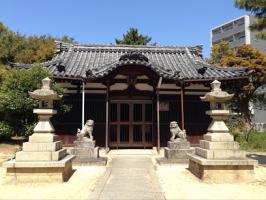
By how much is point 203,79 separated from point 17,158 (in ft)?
32.9

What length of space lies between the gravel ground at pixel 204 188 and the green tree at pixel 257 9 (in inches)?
219

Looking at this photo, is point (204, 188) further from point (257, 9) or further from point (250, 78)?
point (250, 78)

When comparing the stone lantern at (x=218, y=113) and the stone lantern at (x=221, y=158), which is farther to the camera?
the stone lantern at (x=218, y=113)

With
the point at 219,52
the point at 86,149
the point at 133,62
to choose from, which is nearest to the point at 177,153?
the point at 86,149

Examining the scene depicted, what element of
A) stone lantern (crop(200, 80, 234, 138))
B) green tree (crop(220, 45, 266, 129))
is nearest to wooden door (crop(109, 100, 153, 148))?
stone lantern (crop(200, 80, 234, 138))

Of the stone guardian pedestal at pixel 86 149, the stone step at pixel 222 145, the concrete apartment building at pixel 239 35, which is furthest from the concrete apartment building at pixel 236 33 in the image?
the stone step at pixel 222 145

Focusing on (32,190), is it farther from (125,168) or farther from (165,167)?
(165,167)

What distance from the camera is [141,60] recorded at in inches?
579

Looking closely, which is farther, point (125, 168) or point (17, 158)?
point (125, 168)

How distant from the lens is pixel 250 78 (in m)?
28.8

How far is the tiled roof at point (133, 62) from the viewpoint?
14719 millimetres

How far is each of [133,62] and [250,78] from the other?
17820 mm

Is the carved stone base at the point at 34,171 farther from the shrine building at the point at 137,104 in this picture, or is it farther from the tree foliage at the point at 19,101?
the shrine building at the point at 137,104

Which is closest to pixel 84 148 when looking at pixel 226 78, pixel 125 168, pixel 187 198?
pixel 125 168
